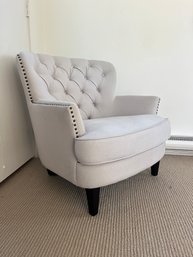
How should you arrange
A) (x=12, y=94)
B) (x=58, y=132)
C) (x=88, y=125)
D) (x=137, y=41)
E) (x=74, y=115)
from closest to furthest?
1. (x=74, y=115)
2. (x=58, y=132)
3. (x=88, y=125)
4. (x=12, y=94)
5. (x=137, y=41)

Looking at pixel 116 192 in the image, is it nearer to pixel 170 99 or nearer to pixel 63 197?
pixel 63 197

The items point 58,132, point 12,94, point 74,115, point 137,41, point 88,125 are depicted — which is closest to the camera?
point 74,115

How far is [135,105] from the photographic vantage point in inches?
66.6

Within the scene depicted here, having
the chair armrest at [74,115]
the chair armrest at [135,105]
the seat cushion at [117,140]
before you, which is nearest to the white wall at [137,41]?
the chair armrest at [135,105]

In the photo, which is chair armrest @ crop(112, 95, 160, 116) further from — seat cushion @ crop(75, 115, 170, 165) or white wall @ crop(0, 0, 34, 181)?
white wall @ crop(0, 0, 34, 181)

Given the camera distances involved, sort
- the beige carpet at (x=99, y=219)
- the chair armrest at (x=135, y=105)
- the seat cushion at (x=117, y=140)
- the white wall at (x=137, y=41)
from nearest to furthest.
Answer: the beige carpet at (x=99, y=219)
the seat cushion at (x=117, y=140)
the chair armrest at (x=135, y=105)
the white wall at (x=137, y=41)

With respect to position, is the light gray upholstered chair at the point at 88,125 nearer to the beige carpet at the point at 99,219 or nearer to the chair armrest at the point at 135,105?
the chair armrest at the point at 135,105

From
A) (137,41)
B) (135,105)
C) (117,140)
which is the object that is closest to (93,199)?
(117,140)

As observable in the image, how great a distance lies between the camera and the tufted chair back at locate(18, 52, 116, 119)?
1422 millimetres

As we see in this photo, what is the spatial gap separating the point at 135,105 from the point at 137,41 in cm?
67

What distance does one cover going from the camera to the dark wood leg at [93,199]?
1.16 m

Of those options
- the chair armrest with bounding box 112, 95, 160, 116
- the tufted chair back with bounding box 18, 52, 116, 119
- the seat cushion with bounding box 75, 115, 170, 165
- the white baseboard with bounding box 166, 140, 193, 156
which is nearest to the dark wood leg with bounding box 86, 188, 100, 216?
the seat cushion with bounding box 75, 115, 170, 165

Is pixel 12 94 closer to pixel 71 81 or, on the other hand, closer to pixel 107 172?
pixel 71 81

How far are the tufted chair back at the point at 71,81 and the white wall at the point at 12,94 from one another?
0.17m
